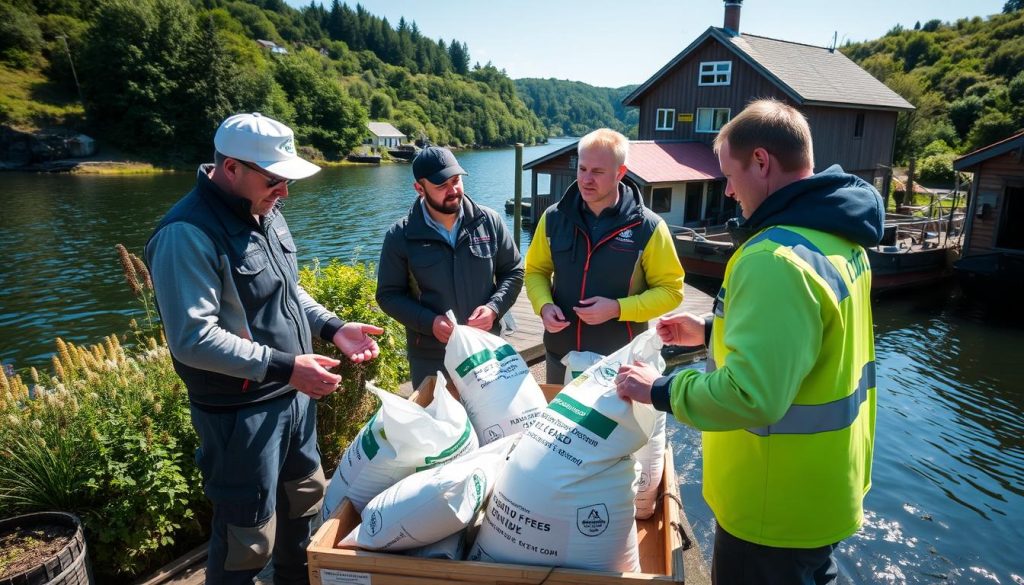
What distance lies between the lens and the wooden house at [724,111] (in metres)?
22.1

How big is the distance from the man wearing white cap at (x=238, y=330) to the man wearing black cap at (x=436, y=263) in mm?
841

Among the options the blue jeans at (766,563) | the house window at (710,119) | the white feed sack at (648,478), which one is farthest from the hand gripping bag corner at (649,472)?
the house window at (710,119)

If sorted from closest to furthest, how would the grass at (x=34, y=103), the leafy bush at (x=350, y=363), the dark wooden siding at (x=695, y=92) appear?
the leafy bush at (x=350, y=363) < the dark wooden siding at (x=695, y=92) < the grass at (x=34, y=103)

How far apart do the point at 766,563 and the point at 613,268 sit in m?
1.66

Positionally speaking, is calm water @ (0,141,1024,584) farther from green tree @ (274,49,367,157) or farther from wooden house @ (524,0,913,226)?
green tree @ (274,49,367,157)

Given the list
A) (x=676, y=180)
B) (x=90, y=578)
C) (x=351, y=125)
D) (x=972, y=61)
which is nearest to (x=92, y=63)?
(x=351, y=125)

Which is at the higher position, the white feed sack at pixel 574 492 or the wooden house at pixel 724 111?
the wooden house at pixel 724 111

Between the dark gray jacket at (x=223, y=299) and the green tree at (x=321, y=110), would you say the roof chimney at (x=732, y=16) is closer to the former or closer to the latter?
the dark gray jacket at (x=223, y=299)

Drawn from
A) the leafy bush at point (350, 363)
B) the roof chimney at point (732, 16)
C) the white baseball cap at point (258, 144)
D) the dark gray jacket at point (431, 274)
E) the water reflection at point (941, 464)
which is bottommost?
the water reflection at point (941, 464)

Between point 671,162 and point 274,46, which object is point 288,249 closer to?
point 671,162

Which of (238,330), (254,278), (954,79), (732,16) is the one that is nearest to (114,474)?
(238,330)

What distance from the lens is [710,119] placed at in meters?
25.3

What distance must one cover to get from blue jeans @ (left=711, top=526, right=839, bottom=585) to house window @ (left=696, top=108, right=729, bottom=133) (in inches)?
997

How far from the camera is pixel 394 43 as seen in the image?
138 metres
